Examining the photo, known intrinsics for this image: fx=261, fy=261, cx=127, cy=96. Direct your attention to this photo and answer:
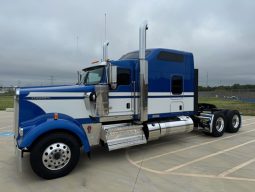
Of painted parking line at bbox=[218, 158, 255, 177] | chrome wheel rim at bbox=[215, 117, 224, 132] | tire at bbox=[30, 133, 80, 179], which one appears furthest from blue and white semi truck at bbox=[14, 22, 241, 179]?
painted parking line at bbox=[218, 158, 255, 177]

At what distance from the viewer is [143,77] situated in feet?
23.6

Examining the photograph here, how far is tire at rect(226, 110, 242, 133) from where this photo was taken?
10648 mm

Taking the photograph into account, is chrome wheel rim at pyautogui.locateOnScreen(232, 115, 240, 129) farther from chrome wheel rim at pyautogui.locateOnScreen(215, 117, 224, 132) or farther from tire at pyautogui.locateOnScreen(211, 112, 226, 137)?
chrome wheel rim at pyautogui.locateOnScreen(215, 117, 224, 132)

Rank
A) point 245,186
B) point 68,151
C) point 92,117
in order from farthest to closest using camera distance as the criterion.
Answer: point 92,117, point 68,151, point 245,186

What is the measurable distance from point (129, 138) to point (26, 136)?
2789mm

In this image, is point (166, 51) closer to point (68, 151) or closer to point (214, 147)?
point (214, 147)

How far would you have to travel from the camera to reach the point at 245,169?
5.95 metres

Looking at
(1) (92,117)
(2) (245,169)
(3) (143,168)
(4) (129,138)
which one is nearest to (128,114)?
(4) (129,138)

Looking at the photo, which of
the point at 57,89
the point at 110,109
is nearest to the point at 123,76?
the point at 110,109

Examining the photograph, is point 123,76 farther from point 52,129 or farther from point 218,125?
point 218,125

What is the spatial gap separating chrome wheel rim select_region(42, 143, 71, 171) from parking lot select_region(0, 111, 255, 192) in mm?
300

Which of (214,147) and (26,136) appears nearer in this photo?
(26,136)

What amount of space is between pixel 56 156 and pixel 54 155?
0.16 feet

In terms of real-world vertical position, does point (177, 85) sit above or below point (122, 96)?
above
